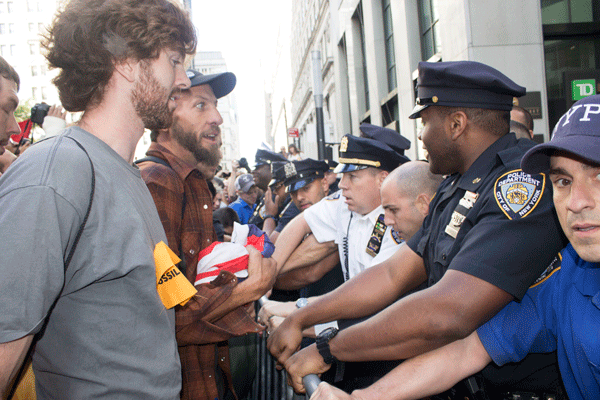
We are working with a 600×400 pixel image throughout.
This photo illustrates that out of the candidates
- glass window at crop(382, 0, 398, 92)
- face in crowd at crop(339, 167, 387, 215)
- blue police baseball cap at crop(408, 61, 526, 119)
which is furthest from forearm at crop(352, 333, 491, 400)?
glass window at crop(382, 0, 398, 92)

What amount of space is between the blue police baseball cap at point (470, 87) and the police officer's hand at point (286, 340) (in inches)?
57.3

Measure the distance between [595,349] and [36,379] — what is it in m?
1.83

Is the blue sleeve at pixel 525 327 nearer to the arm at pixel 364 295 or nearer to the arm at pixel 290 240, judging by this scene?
the arm at pixel 364 295

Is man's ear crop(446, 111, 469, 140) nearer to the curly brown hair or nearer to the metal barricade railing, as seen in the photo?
the curly brown hair

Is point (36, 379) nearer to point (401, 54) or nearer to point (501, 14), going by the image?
point (501, 14)

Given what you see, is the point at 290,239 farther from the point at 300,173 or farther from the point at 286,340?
the point at 286,340

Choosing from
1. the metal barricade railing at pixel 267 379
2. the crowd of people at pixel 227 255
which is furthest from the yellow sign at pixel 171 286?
the metal barricade railing at pixel 267 379

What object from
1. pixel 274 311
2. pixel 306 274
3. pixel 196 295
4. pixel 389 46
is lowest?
pixel 306 274

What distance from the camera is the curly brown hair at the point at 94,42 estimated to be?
5.84 ft

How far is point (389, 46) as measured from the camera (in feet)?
46.1

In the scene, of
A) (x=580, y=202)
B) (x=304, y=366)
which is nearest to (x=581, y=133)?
(x=580, y=202)

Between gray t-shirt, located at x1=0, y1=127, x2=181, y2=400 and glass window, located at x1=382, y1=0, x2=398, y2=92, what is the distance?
42.5ft

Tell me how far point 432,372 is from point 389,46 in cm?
1329

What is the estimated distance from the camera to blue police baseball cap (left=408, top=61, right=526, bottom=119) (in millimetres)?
2455
